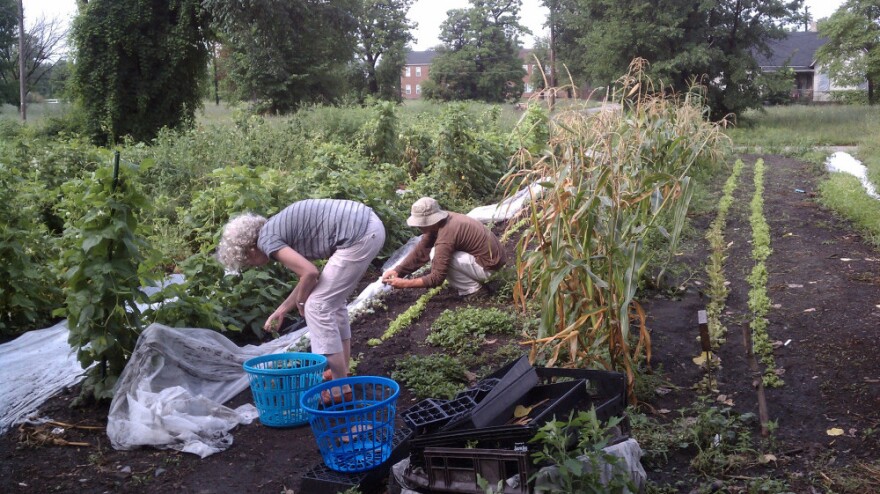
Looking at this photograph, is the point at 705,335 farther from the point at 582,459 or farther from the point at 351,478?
the point at 351,478

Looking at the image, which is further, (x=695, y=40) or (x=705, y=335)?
(x=695, y=40)

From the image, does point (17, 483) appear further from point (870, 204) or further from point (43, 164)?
point (870, 204)

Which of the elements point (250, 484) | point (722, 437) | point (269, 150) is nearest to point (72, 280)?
point (250, 484)

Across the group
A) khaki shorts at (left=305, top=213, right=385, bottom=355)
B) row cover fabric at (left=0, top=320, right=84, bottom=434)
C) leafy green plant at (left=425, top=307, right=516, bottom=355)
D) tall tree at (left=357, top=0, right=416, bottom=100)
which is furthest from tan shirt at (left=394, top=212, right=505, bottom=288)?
tall tree at (left=357, top=0, right=416, bottom=100)

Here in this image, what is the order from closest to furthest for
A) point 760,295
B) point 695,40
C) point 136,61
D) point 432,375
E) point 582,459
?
point 582,459
point 432,375
point 760,295
point 136,61
point 695,40

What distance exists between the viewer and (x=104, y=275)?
435cm

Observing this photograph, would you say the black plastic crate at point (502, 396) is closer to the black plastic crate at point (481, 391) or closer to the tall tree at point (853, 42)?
the black plastic crate at point (481, 391)

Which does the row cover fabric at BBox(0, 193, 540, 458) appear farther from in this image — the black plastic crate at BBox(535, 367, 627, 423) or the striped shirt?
the black plastic crate at BBox(535, 367, 627, 423)

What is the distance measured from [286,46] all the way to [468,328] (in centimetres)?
2642

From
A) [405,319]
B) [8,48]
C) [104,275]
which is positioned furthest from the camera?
[8,48]

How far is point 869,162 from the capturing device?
1516 centimetres

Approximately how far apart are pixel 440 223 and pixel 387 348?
4.74 feet

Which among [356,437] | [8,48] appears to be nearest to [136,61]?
[356,437]

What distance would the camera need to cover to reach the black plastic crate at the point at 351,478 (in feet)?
11.0
